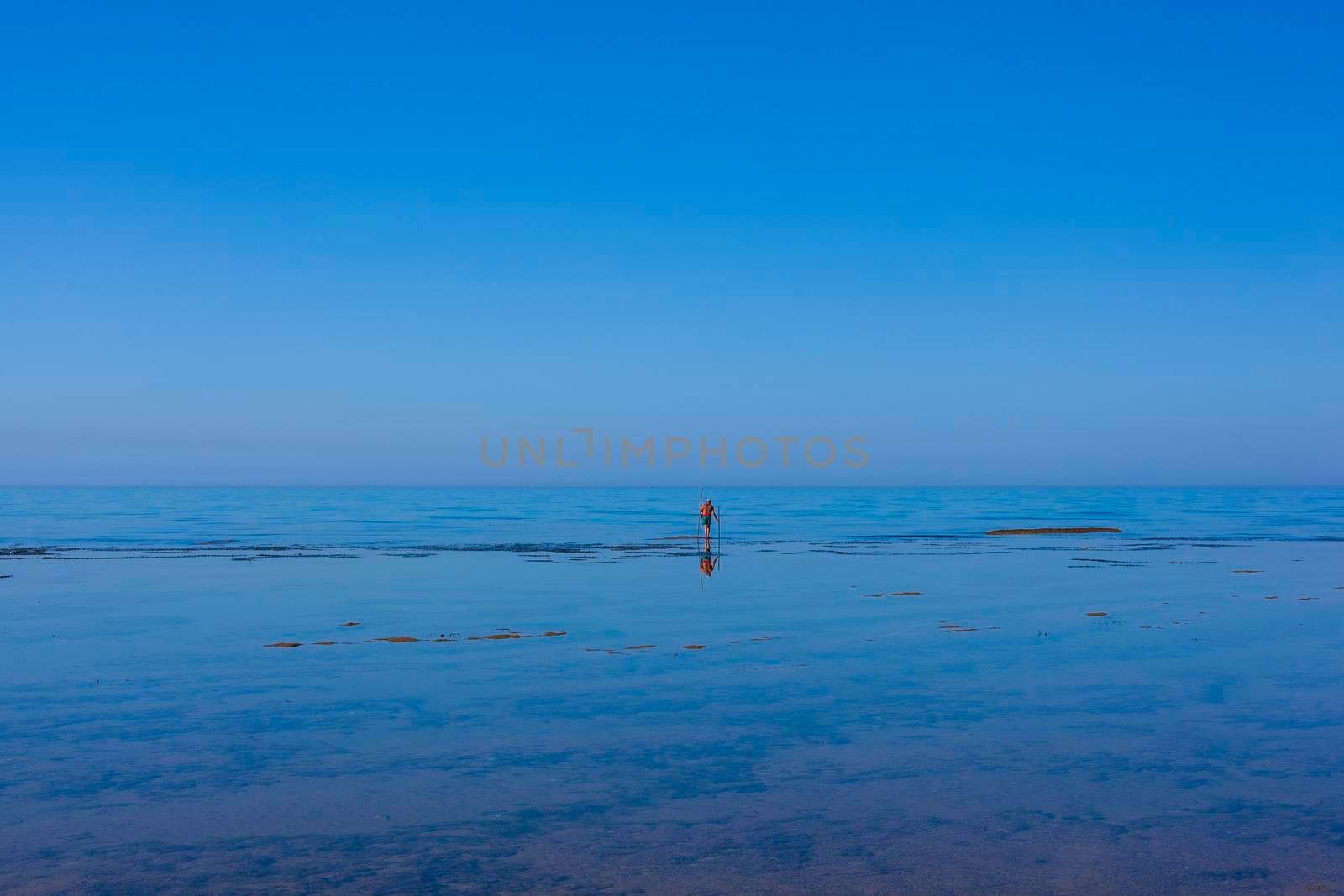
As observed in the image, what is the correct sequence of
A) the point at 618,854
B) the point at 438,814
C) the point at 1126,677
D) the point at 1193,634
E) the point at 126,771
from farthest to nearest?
1. the point at 1193,634
2. the point at 1126,677
3. the point at 126,771
4. the point at 438,814
5. the point at 618,854

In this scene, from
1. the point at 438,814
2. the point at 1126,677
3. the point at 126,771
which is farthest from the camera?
the point at 1126,677

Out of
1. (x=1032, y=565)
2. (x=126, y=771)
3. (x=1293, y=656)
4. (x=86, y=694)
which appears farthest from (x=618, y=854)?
(x=1032, y=565)

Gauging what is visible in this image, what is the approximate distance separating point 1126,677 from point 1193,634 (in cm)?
534

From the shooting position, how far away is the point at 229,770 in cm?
1076

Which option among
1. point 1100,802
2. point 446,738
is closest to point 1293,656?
point 1100,802

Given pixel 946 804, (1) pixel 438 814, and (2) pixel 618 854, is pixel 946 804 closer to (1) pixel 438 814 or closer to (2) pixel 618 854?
(2) pixel 618 854

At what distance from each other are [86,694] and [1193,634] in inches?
736

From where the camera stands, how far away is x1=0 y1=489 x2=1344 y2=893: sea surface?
8.27 m

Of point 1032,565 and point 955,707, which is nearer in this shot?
point 955,707

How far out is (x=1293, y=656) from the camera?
17469mm

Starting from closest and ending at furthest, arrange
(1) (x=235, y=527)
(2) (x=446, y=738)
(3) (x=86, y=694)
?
(2) (x=446, y=738) < (3) (x=86, y=694) < (1) (x=235, y=527)

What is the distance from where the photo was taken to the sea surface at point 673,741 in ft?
27.1

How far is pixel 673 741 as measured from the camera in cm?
1184

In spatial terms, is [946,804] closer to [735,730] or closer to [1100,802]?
[1100,802]
